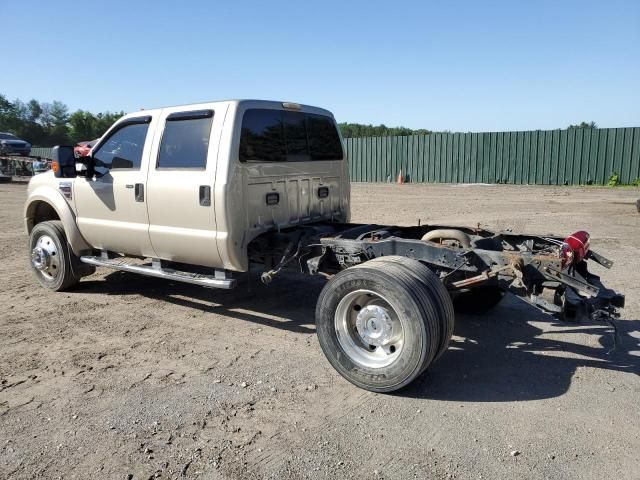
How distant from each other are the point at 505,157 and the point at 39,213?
23494 mm

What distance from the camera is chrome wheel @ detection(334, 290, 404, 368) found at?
4160 millimetres

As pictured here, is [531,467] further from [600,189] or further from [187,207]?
[600,189]

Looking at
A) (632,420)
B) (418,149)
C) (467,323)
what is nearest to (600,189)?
(418,149)

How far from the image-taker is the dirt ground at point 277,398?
3.19m

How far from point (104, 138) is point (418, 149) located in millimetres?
24857

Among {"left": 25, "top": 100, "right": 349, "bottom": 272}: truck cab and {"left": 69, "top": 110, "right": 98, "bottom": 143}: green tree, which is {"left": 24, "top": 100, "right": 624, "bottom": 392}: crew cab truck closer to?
{"left": 25, "top": 100, "right": 349, "bottom": 272}: truck cab

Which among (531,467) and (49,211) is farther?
(49,211)

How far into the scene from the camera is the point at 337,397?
4023 mm

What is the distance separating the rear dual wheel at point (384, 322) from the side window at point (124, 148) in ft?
9.44

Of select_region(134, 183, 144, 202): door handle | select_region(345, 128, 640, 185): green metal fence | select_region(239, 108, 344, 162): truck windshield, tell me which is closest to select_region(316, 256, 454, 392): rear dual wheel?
select_region(239, 108, 344, 162): truck windshield

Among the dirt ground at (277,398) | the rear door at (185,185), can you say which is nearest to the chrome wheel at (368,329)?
the dirt ground at (277,398)

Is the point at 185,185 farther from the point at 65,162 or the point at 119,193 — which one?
the point at 65,162

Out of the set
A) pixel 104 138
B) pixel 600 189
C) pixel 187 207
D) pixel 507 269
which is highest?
pixel 104 138

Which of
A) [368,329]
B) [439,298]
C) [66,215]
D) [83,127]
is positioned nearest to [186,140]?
[66,215]
